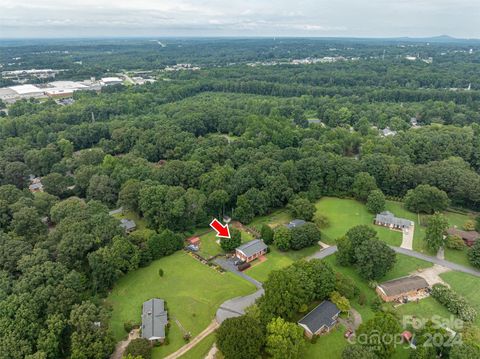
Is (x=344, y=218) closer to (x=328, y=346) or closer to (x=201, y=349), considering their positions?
(x=328, y=346)

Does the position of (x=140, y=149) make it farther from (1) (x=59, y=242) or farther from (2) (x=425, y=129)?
(2) (x=425, y=129)

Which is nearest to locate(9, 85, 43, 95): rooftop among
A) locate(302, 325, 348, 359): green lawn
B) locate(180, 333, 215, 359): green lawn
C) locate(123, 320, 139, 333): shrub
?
locate(123, 320, 139, 333): shrub

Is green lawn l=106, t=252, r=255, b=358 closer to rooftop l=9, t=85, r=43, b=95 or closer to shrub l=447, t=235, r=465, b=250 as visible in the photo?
shrub l=447, t=235, r=465, b=250

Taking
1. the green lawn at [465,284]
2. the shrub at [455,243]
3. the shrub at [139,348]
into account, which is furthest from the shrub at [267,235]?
the shrub at [455,243]

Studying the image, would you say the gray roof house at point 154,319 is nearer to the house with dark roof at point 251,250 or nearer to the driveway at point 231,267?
the driveway at point 231,267

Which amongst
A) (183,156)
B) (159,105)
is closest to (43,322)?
(183,156)
